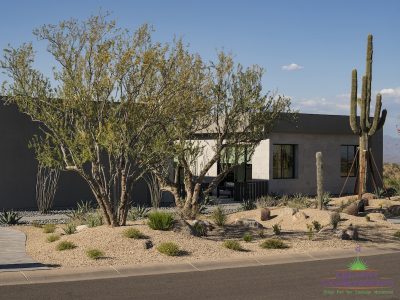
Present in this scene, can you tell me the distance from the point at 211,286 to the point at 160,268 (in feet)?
6.90

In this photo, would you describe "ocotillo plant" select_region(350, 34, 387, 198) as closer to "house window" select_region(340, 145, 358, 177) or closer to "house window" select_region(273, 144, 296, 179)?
"house window" select_region(273, 144, 296, 179)

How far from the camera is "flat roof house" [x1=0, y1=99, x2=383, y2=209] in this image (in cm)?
2300

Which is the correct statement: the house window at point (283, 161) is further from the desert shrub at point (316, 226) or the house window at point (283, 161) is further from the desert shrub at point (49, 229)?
the desert shrub at point (49, 229)

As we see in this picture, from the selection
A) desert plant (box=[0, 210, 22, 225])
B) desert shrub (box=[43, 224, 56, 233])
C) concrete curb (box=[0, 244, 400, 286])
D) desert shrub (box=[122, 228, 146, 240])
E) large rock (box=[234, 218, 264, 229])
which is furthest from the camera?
desert plant (box=[0, 210, 22, 225])

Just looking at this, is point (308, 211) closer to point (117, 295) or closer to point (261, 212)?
point (261, 212)

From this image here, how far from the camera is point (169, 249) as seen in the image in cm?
1397

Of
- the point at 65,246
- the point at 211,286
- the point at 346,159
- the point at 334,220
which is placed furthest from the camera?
the point at 346,159

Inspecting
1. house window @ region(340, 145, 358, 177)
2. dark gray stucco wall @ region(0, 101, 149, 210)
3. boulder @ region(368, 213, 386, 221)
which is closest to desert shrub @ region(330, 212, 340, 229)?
boulder @ region(368, 213, 386, 221)

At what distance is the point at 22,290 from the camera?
10.5 metres

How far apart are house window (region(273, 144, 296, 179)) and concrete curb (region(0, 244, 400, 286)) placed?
1547 centimetres

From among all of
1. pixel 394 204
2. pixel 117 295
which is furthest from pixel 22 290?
pixel 394 204

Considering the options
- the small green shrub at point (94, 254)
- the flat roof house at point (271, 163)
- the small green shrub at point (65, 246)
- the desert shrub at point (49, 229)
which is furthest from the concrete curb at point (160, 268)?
the flat roof house at point (271, 163)

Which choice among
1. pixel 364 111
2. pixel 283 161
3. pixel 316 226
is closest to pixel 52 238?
pixel 316 226

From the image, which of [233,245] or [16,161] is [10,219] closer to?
[16,161]
